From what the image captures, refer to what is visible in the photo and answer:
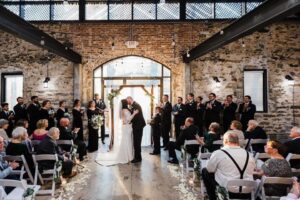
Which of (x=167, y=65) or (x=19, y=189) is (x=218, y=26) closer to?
(x=167, y=65)

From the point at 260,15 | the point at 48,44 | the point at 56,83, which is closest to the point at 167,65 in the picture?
the point at 56,83

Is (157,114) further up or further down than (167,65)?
further down

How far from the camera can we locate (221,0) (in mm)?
13125

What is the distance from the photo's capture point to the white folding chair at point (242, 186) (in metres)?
4.14

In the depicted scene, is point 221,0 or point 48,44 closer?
point 48,44

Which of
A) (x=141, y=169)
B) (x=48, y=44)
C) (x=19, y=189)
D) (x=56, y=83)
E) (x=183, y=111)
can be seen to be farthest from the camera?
(x=56, y=83)

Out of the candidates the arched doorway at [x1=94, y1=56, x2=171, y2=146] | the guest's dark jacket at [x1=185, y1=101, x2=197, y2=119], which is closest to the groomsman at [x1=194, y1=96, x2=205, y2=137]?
the guest's dark jacket at [x1=185, y1=101, x2=197, y2=119]

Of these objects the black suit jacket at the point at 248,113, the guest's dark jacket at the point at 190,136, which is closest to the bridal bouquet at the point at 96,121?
the guest's dark jacket at the point at 190,136

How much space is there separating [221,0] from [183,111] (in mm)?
4990

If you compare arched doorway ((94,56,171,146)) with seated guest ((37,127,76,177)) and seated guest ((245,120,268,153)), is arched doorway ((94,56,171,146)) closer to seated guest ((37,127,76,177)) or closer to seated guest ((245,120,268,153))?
seated guest ((245,120,268,153))

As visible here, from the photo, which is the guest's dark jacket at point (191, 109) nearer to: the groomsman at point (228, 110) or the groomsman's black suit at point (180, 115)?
the groomsman's black suit at point (180, 115)

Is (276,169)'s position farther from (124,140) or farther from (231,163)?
(124,140)

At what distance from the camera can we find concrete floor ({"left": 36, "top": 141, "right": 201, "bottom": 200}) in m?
6.01

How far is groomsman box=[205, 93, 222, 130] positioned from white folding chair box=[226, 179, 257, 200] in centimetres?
655
